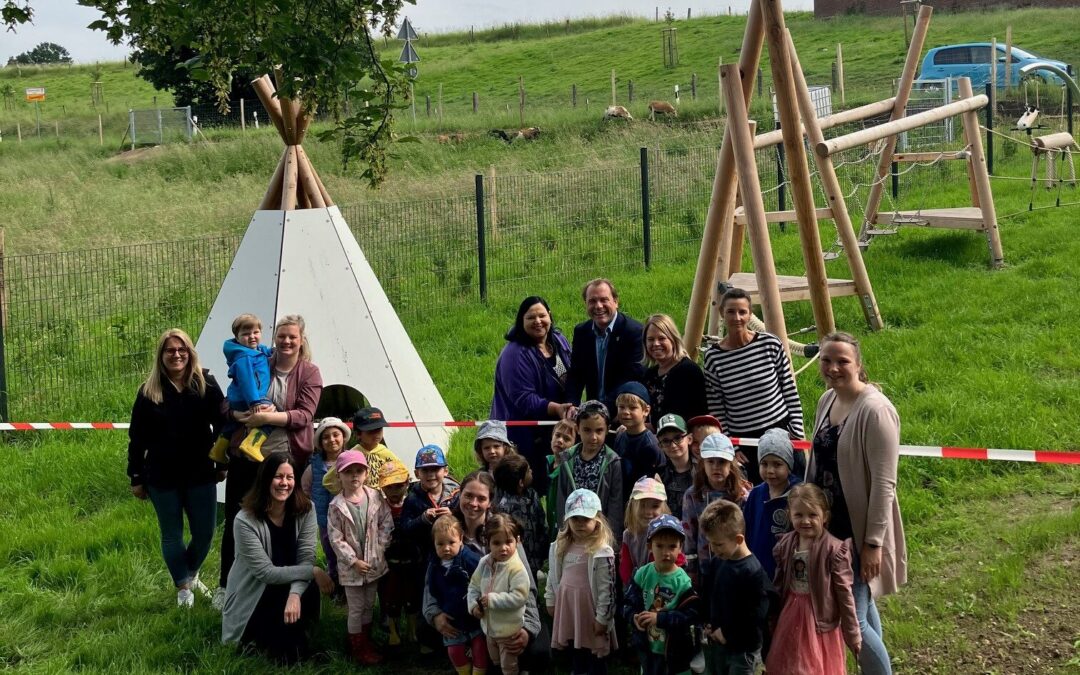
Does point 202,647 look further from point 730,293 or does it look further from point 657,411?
point 730,293

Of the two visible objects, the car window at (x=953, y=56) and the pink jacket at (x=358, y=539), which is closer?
the pink jacket at (x=358, y=539)

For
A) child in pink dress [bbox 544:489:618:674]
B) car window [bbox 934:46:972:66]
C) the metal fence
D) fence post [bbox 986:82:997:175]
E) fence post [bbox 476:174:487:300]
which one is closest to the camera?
child in pink dress [bbox 544:489:618:674]

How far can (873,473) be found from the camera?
4.75 metres

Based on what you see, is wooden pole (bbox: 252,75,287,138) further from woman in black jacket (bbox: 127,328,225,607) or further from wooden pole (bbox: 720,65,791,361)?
wooden pole (bbox: 720,65,791,361)

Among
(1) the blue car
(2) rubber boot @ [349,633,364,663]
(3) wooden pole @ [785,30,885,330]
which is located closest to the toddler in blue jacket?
(2) rubber boot @ [349,633,364,663]

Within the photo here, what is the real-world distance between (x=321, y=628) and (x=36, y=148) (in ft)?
102

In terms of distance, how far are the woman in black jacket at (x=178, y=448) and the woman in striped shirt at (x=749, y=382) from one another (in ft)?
8.90

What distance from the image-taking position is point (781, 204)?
1570cm

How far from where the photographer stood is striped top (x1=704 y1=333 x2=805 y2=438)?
6000 mm

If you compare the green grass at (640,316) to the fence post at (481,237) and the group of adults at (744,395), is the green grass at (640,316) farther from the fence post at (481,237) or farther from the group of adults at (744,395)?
the group of adults at (744,395)

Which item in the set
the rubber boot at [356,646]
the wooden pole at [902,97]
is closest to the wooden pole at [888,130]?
the wooden pole at [902,97]

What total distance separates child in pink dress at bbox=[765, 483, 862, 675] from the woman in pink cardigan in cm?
10

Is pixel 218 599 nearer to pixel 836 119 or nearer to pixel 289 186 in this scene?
pixel 289 186

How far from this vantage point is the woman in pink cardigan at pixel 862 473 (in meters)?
4.74
